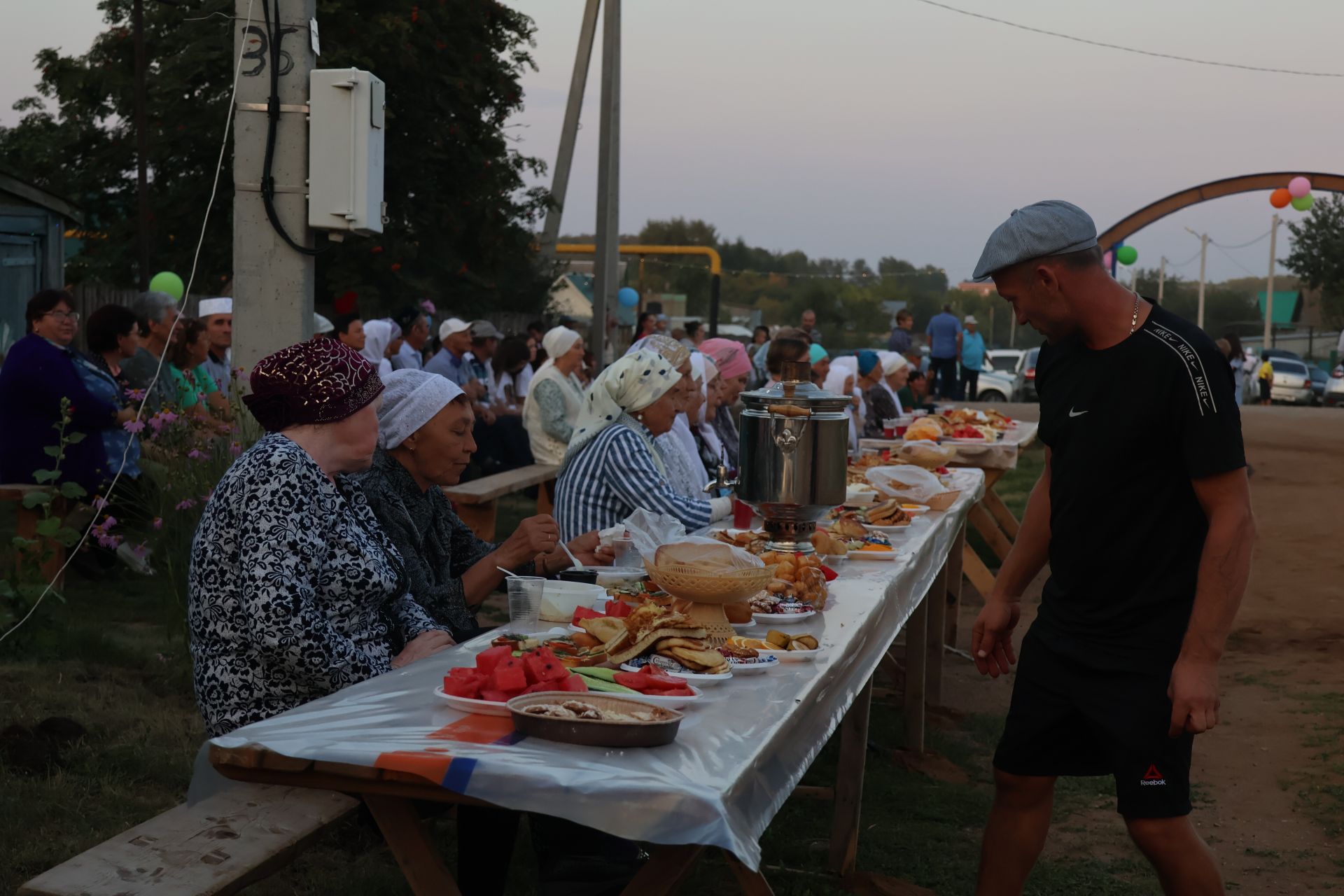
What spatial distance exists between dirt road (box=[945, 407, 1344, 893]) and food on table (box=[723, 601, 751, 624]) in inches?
74.6

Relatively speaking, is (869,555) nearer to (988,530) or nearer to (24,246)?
(988,530)

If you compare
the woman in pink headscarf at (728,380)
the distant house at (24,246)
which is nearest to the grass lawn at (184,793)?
the woman in pink headscarf at (728,380)

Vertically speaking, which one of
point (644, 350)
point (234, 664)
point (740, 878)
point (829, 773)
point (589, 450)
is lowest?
point (829, 773)

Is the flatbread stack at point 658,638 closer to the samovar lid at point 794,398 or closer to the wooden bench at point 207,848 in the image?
the wooden bench at point 207,848

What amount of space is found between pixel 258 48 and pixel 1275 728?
17.0ft

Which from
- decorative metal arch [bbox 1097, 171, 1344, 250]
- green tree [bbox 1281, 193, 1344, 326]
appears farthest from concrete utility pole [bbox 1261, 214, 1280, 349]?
decorative metal arch [bbox 1097, 171, 1344, 250]

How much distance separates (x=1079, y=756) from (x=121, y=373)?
6.47 metres

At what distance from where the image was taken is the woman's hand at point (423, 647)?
3135 millimetres

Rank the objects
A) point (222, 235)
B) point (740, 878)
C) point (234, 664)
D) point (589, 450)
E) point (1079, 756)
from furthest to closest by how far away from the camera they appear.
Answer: point (222, 235) → point (589, 450) → point (1079, 756) → point (234, 664) → point (740, 878)

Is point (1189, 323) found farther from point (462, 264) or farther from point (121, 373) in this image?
point (462, 264)

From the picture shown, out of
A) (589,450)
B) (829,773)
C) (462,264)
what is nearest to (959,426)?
(829,773)

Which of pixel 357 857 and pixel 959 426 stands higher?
pixel 959 426

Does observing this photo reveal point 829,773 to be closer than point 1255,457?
Yes

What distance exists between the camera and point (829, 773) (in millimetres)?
5223
